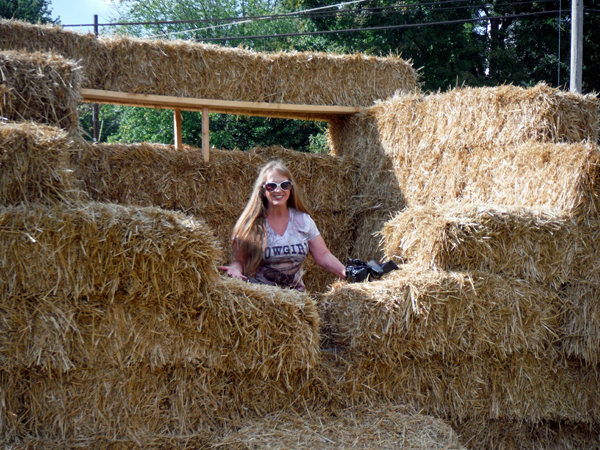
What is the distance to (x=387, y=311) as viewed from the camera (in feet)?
11.5

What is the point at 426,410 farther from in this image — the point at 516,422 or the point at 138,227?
the point at 138,227

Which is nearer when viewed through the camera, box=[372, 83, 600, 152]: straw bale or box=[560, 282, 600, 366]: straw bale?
box=[560, 282, 600, 366]: straw bale

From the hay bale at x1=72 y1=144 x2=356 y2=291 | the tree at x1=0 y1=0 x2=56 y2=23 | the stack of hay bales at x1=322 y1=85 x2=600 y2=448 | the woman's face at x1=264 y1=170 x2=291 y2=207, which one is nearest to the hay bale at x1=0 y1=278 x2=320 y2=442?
the stack of hay bales at x1=322 y1=85 x2=600 y2=448

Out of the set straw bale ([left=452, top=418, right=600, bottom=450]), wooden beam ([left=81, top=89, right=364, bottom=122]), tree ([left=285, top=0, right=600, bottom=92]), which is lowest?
straw bale ([left=452, top=418, right=600, bottom=450])

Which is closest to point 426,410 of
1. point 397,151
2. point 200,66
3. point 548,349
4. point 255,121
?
point 548,349

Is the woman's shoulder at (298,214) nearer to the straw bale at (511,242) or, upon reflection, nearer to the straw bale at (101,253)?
the straw bale at (511,242)

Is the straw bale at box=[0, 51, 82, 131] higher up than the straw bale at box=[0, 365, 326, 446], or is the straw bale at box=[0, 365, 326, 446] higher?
the straw bale at box=[0, 51, 82, 131]

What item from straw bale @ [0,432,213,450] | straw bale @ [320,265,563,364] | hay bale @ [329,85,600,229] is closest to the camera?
straw bale @ [0,432,213,450]

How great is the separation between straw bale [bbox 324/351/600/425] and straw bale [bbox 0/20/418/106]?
143 inches

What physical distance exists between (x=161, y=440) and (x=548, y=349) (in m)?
2.56

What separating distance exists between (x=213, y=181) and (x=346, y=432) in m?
3.34

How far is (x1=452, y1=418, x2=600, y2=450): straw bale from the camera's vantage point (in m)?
3.63

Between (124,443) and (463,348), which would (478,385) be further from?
(124,443)

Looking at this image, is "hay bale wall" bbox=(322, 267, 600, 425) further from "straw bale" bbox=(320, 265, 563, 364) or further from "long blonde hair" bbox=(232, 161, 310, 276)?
"long blonde hair" bbox=(232, 161, 310, 276)
